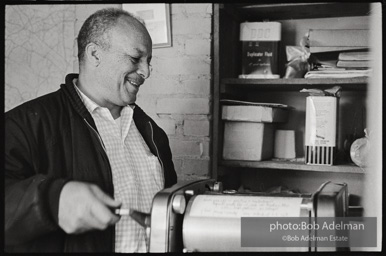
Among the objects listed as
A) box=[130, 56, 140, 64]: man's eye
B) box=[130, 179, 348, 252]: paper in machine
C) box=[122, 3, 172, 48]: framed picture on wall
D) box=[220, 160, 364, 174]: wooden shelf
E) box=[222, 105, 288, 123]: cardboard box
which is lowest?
box=[130, 179, 348, 252]: paper in machine

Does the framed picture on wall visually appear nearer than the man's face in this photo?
No

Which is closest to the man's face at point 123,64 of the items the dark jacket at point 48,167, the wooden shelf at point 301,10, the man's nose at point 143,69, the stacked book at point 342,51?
the man's nose at point 143,69

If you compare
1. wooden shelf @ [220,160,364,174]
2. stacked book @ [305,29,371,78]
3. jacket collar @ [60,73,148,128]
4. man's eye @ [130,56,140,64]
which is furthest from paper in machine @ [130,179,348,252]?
stacked book @ [305,29,371,78]

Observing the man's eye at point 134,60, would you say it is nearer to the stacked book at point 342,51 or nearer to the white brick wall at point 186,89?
the white brick wall at point 186,89

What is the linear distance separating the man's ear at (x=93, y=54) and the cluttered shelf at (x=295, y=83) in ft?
2.01

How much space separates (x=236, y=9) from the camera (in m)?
1.95

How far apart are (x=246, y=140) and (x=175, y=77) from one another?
1.31ft

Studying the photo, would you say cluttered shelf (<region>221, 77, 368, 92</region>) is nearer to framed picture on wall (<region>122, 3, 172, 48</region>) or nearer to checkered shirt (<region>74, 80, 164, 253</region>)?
framed picture on wall (<region>122, 3, 172, 48</region>)

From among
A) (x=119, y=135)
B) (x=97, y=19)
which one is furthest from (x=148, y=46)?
(x=119, y=135)

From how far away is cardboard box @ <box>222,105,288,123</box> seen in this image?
1850mm

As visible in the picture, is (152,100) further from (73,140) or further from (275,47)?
(73,140)

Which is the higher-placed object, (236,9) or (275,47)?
(236,9)

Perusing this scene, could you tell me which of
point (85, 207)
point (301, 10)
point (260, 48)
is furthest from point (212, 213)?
point (301, 10)

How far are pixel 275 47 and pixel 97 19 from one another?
0.81 meters
